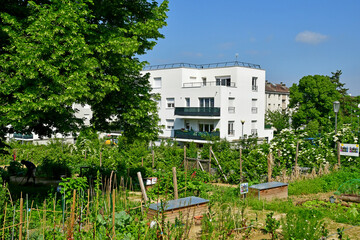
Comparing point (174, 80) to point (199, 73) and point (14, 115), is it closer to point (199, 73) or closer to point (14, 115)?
point (199, 73)

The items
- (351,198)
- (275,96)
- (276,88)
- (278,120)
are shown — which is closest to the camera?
(351,198)

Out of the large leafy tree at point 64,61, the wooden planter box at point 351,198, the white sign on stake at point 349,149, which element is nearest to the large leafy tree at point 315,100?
the white sign on stake at point 349,149

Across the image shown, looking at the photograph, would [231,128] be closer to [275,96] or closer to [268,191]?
[268,191]

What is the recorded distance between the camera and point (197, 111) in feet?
126

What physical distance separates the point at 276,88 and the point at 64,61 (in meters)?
62.9

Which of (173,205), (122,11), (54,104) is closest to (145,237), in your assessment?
(173,205)

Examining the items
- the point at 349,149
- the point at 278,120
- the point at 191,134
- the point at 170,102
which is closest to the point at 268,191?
the point at 349,149

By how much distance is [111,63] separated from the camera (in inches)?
427

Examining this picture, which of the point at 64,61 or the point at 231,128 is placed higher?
the point at 64,61

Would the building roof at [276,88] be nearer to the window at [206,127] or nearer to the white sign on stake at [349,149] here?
the window at [206,127]

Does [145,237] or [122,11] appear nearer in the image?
[145,237]

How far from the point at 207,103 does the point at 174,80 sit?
509cm

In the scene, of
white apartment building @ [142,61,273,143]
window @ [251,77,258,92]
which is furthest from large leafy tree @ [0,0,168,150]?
window @ [251,77,258,92]

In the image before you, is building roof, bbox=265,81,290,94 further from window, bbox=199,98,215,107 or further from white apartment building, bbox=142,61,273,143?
window, bbox=199,98,215,107
